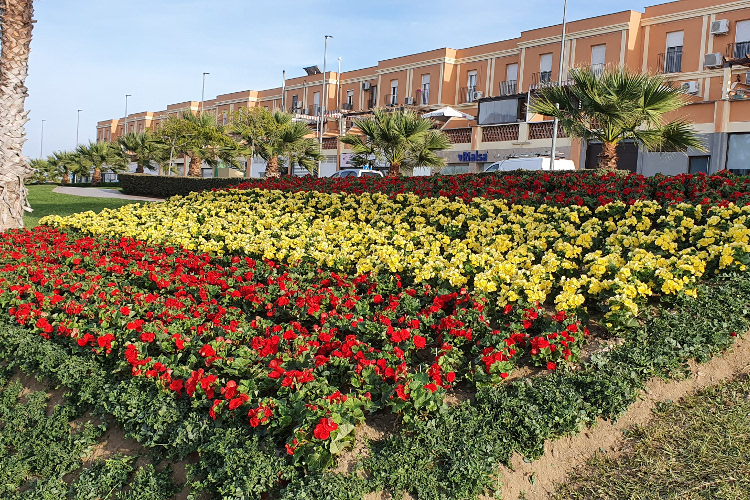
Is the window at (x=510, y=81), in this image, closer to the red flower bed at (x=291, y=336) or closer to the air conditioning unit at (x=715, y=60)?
the air conditioning unit at (x=715, y=60)

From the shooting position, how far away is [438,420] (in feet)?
13.6

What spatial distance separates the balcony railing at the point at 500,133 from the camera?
97.7 ft

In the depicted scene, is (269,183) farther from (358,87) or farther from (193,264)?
(358,87)

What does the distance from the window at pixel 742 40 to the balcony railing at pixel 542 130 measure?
28.4ft

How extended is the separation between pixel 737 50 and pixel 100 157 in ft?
134

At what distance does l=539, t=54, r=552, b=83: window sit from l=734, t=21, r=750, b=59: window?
29.6ft

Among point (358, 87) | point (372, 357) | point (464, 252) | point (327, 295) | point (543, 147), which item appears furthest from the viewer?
point (358, 87)

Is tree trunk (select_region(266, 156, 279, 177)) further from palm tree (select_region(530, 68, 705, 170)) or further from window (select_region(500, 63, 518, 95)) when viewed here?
window (select_region(500, 63, 518, 95))

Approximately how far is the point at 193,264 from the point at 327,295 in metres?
2.36

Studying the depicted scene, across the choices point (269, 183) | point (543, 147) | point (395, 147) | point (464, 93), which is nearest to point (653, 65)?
point (543, 147)

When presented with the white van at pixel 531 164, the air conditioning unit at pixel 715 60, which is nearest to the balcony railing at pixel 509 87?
the air conditioning unit at pixel 715 60

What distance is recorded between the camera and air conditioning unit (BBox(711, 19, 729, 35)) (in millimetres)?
28156

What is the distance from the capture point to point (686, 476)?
3.81 meters

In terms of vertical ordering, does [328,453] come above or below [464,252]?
below
